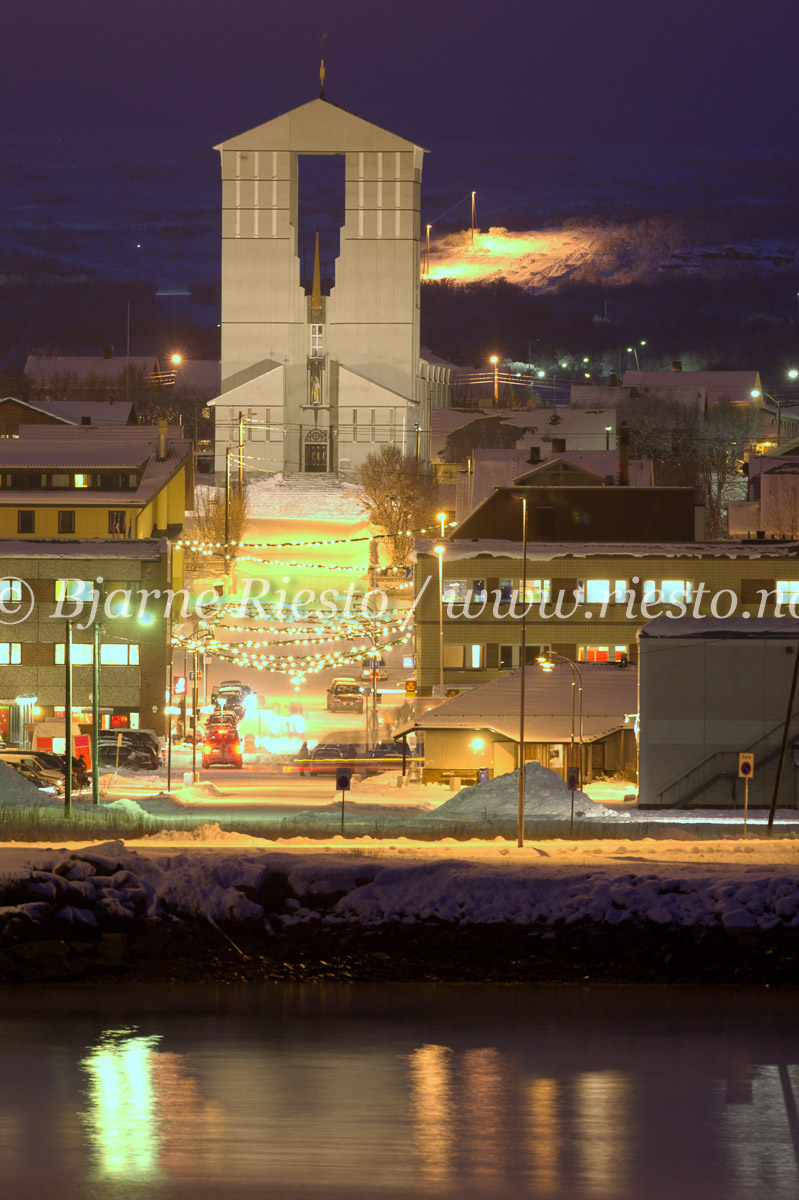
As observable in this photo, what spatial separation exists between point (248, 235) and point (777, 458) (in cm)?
3767

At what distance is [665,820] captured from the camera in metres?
38.8

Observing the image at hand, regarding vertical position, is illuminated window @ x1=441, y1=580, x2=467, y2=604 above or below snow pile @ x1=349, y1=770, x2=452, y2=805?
above

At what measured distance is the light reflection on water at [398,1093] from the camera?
18609 mm

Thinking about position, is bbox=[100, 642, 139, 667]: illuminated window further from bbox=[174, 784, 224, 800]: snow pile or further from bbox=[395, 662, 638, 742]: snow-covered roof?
bbox=[174, 784, 224, 800]: snow pile

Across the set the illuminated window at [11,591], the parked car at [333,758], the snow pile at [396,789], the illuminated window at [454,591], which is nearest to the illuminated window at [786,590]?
the illuminated window at [454,591]

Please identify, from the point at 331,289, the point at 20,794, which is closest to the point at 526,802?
the point at 20,794

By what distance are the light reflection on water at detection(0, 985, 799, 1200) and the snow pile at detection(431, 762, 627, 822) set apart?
8972 mm

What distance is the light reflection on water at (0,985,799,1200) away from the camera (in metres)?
18.6

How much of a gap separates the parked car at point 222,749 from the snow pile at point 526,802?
36.7 ft

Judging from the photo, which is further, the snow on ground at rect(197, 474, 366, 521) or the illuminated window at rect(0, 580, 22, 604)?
the snow on ground at rect(197, 474, 366, 521)

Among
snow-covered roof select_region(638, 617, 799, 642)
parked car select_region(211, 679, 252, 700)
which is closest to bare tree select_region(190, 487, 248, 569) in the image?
parked car select_region(211, 679, 252, 700)

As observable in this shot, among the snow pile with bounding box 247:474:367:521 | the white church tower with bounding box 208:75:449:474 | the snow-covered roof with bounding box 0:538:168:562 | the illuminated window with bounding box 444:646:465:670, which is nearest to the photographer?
the snow-covered roof with bounding box 0:538:168:562

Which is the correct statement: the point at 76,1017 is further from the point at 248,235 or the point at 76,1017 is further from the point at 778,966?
the point at 248,235

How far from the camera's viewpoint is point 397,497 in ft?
289
